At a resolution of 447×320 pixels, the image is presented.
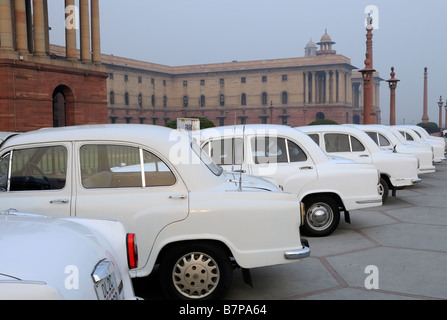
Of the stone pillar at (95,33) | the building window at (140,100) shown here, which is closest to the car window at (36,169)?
the stone pillar at (95,33)

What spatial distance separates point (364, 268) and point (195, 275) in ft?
7.98

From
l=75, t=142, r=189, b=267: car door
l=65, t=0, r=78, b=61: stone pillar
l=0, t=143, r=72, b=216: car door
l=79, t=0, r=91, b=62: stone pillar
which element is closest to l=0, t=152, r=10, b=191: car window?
l=0, t=143, r=72, b=216: car door

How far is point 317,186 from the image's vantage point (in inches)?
302

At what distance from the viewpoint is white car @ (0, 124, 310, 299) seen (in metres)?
4.61

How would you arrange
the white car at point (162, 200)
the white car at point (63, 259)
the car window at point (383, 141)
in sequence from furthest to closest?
the car window at point (383, 141)
the white car at point (162, 200)
the white car at point (63, 259)

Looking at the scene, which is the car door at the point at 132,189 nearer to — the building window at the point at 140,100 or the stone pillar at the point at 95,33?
the stone pillar at the point at 95,33

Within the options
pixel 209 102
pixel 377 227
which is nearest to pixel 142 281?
pixel 377 227

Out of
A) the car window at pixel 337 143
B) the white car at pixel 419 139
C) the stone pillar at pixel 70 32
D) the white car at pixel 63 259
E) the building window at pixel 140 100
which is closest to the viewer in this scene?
the white car at pixel 63 259

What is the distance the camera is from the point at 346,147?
1052 centimetres

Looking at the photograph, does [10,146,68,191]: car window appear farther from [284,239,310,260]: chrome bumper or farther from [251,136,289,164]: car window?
[251,136,289,164]: car window

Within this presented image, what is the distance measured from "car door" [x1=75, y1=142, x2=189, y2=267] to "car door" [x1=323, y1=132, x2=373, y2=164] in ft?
20.8

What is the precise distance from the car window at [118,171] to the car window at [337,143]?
6.39 m

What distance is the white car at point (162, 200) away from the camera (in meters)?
4.61

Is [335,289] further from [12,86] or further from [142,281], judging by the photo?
[12,86]
